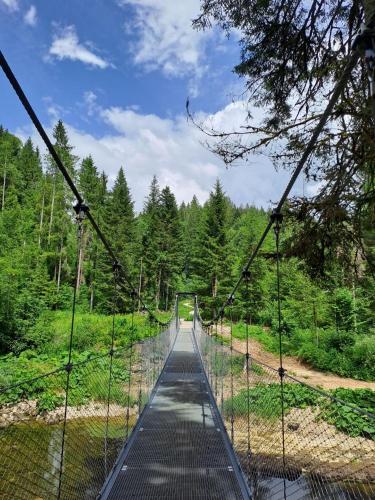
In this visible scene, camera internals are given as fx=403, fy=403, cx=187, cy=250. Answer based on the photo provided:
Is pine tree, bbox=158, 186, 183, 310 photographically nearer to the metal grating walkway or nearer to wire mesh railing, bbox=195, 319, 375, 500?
wire mesh railing, bbox=195, 319, 375, 500

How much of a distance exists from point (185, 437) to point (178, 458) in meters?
0.45

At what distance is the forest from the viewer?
35.7ft

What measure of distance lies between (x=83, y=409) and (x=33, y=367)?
8.33 ft

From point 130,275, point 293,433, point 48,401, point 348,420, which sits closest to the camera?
point 348,420

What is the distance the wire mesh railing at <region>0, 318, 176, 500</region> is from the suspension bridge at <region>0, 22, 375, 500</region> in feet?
0.07

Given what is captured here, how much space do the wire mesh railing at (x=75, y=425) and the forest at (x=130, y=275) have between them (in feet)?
4.73

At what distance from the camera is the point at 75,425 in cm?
631

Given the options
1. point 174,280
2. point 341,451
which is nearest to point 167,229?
point 174,280

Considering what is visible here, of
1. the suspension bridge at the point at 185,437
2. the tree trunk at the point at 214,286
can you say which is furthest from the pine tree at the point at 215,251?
the suspension bridge at the point at 185,437

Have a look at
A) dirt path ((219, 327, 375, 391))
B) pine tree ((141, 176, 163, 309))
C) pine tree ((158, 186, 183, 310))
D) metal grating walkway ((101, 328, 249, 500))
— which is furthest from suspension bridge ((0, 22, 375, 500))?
pine tree ((158, 186, 183, 310))

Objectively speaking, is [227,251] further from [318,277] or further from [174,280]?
[318,277]

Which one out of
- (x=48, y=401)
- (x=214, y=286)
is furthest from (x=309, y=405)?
(x=214, y=286)

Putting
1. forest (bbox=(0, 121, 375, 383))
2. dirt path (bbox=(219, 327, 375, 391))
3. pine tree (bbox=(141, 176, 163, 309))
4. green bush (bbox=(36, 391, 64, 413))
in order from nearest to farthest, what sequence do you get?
green bush (bbox=(36, 391, 64, 413)), dirt path (bbox=(219, 327, 375, 391)), forest (bbox=(0, 121, 375, 383)), pine tree (bbox=(141, 176, 163, 309))

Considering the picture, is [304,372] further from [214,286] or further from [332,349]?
[214,286]
